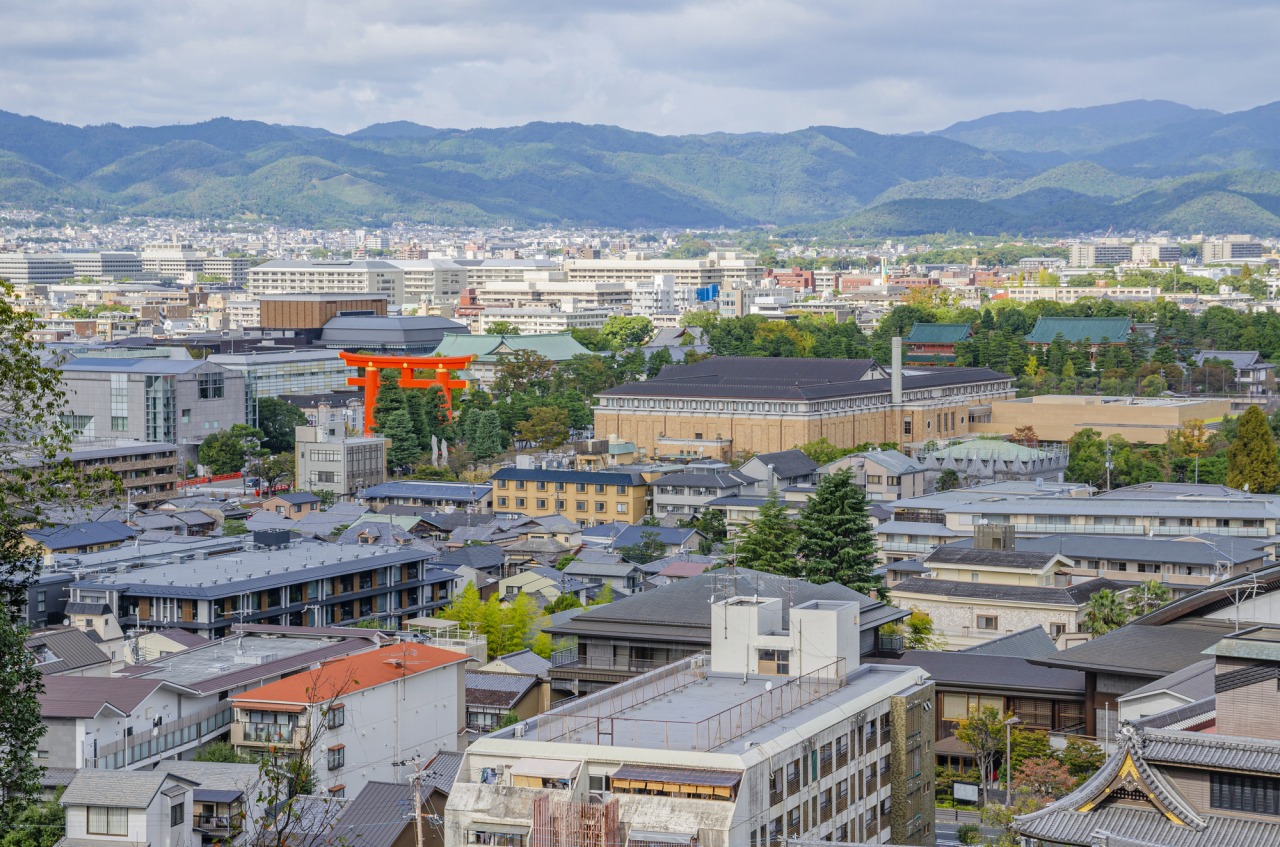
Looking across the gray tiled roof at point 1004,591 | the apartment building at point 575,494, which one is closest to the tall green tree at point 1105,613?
the gray tiled roof at point 1004,591

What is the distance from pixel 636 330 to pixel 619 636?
262 ft

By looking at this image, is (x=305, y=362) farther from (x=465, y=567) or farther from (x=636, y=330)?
(x=465, y=567)

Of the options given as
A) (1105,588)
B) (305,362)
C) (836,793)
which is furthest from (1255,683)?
(305,362)

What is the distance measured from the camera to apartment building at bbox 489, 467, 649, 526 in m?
46.5

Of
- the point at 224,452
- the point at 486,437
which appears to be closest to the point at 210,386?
the point at 224,452

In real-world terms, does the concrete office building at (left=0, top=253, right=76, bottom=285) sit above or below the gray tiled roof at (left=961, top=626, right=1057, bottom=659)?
above

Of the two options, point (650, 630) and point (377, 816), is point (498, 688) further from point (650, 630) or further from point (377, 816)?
point (377, 816)

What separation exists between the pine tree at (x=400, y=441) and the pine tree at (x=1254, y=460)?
23575mm

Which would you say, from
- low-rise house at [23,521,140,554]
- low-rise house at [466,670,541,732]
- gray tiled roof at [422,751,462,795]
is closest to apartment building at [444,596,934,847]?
gray tiled roof at [422,751,462,795]

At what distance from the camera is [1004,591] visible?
30188 mm

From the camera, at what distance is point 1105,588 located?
1210 inches

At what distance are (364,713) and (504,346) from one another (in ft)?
213

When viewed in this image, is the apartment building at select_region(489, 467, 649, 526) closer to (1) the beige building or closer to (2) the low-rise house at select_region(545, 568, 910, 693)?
(1) the beige building

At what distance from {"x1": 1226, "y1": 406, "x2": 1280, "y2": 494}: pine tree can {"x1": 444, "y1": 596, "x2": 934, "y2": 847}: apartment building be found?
28175mm
